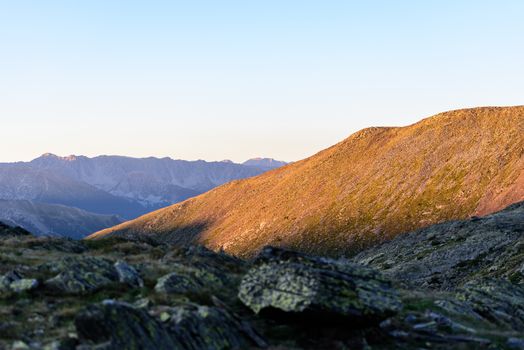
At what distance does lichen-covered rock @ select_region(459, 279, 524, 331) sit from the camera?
28.4 meters

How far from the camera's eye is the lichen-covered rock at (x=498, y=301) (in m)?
28.4

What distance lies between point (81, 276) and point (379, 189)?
118 meters

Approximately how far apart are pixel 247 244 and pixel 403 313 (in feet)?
377

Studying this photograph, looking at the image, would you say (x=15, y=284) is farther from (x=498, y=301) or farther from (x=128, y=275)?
(x=498, y=301)

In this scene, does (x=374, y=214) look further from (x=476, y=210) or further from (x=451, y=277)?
(x=451, y=277)

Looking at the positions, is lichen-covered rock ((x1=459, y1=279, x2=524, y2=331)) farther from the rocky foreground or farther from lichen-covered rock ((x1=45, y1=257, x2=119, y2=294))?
lichen-covered rock ((x1=45, y1=257, x2=119, y2=294))

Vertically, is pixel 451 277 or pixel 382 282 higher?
pixel 382 282

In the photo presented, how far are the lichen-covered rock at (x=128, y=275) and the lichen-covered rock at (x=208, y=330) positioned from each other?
17.0 ft

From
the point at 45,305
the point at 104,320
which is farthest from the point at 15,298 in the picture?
the point at 104,320

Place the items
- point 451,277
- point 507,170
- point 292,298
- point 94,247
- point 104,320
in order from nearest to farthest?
point 104,320, point 292,298, point 94,247, point 451,277, point 507,170

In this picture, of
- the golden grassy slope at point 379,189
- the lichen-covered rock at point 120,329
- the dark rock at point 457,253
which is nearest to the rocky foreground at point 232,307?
the lichen-covered rock at point 120,329

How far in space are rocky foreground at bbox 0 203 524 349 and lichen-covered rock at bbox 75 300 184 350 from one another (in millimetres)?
38

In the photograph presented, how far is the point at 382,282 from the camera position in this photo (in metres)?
23.9


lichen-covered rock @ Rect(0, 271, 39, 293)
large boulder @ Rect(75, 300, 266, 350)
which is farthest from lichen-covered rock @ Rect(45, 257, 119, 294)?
large boulder @ Rect(75, 300, 266, 350)
